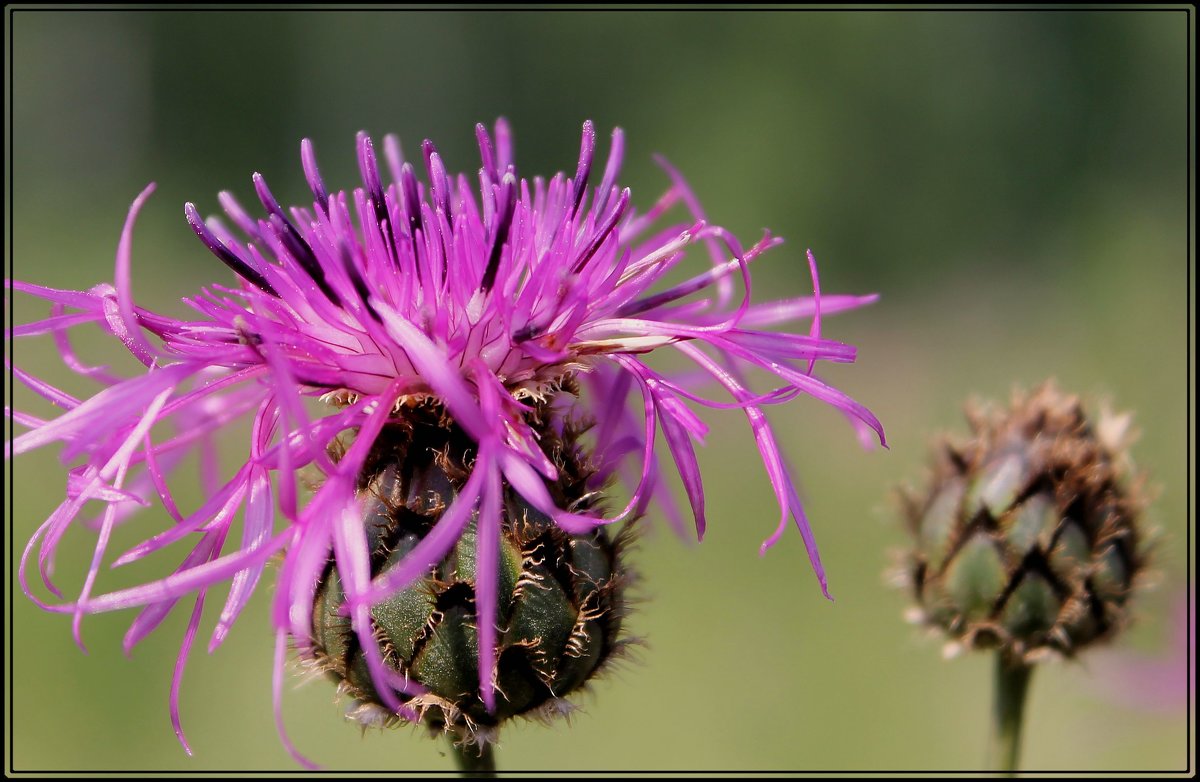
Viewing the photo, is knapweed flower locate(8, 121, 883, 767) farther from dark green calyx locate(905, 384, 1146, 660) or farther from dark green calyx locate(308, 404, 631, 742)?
dark green calyx locate(905, 384, 1146, 660)

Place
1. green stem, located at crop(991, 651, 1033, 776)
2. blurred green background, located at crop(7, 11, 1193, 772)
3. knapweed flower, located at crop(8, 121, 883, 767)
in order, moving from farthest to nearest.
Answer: blurred green background, located at crop(7, 11, 1193, 772) → green stem, located at crop(991, 651, 1033, 776) → knapweed flower, located at crop(8, 121, 883, 767)

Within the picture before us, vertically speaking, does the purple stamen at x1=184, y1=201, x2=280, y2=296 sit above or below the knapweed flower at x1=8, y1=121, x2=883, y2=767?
above

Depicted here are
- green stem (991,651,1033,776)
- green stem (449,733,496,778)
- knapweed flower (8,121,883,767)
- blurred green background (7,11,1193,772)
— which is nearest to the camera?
knapweed flower (8,121,883,767)

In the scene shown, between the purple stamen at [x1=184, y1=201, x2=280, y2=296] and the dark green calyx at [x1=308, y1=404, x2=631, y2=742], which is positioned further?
the purple stamen at [x1=184, y1=201, x2=280, y2=296]

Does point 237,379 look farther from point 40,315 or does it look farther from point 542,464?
point 40,315

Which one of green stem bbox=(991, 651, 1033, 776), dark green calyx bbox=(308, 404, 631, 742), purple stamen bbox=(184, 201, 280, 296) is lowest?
green stem bbox=(991, 651, 1033, 776)

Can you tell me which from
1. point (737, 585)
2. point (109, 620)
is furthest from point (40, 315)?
point (737, 585)

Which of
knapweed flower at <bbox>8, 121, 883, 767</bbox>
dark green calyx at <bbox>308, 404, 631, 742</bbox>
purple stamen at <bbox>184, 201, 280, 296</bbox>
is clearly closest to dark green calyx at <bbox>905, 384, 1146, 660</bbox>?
knapweed flower at <bbox>8, 121, 883, 767</bbox>

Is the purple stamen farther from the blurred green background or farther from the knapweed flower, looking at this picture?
the blurred green background
